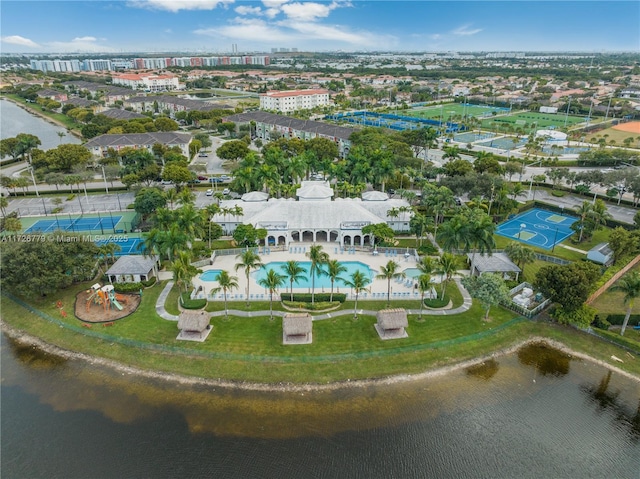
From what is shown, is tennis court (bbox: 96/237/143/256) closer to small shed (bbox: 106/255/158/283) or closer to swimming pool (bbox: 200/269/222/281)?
small shed (bbox: 106/255/158/283)

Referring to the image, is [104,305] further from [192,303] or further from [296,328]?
[296,328]

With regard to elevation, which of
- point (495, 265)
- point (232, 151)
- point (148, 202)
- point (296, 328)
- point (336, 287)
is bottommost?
point (336, 287)

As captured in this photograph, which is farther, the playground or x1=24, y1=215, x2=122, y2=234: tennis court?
x1=24, y1=215, x2=122, y2=234: tennis court

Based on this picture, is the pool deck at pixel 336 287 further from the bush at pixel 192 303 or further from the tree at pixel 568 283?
the tree at pixel 568 283

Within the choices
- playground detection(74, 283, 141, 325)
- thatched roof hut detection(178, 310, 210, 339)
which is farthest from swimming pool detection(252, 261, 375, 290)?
playground detection(74, 283, 141, 325)

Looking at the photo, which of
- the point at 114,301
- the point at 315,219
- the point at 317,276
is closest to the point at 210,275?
the point at 114,301
